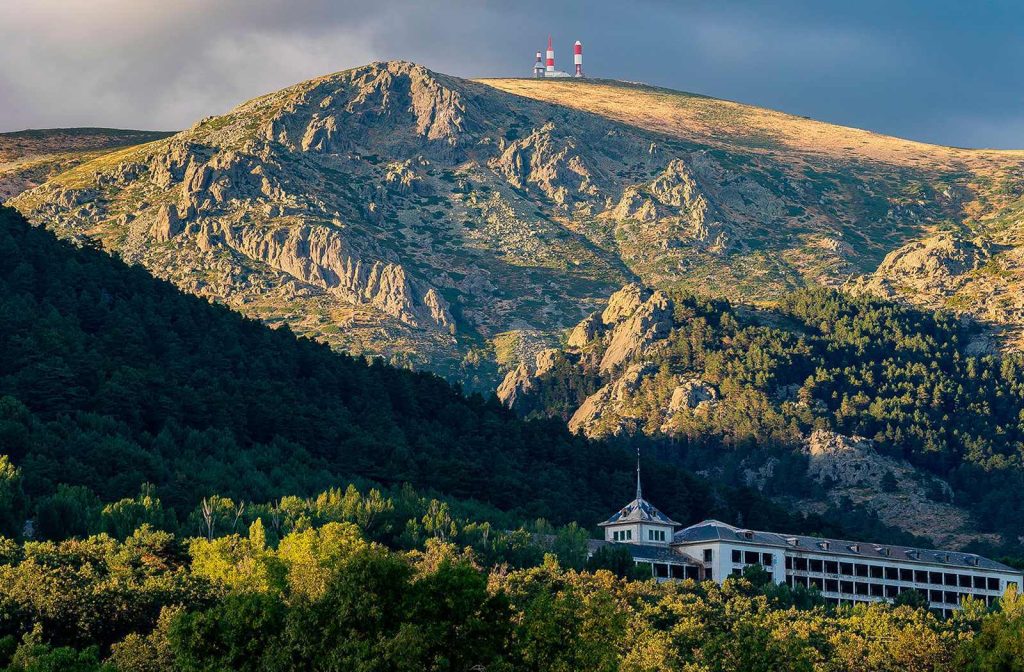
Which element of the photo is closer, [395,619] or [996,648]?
[395,619]

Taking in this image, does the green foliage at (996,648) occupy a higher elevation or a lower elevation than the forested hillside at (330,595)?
lower

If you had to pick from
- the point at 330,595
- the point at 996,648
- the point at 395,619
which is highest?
the point at 330,595

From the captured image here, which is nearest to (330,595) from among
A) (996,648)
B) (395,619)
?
(395,619)

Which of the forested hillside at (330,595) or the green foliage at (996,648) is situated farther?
the green foliage at (996,648)

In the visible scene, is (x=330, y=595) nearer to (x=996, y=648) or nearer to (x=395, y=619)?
(x=395, y=619)

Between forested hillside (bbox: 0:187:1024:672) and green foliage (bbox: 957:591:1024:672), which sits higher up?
forested hillside (bbox: 0:187:1024:672)

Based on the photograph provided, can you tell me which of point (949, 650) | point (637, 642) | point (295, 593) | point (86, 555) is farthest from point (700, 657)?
point (86, 555)

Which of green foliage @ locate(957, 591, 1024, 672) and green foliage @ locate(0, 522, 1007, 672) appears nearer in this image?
green foliage @ locate(0, 522, 1007, 672)

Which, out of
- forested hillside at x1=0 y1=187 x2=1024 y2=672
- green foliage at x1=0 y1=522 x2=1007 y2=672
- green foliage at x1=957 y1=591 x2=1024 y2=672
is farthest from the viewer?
green foliage at x1=957 y1=591 x2=1024 y2=672

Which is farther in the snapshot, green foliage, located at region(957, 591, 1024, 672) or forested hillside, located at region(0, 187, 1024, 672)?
green foliage, located at region(957, 591, 1024, 672)

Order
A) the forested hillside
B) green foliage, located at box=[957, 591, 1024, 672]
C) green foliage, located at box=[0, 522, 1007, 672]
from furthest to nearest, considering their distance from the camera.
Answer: green foliage, located at box=[957, 591, 1024, 672] < the forested hillside < green foliage, located at box=[0, 522, 1007, 672]

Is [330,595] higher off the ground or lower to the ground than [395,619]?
higher

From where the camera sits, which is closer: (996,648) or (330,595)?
(330,595)

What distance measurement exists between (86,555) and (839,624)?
207 ft
